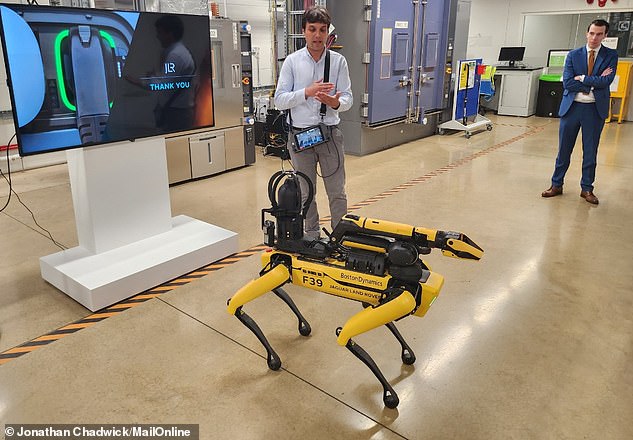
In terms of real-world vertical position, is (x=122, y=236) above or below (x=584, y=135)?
below

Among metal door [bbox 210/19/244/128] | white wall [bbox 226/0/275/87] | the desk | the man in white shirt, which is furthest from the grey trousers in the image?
the desk

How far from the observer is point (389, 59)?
7117 mm

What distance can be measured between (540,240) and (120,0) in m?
5.26

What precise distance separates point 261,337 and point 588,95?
4.13m

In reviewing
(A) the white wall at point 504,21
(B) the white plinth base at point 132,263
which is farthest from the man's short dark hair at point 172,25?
(A) the white wall at point 504,21

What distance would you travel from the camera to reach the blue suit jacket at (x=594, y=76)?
464 centimetres

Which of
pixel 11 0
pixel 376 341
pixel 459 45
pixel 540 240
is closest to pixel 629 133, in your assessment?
pixel 459 45

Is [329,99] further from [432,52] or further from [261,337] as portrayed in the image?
[432,52]

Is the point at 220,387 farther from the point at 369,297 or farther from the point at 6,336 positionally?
the point at 6,336

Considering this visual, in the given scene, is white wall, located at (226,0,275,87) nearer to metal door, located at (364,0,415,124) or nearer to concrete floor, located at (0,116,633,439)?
metal door, located at (364,0,415,124)

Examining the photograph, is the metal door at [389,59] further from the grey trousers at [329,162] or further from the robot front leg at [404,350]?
the robot front leg at [404,350]

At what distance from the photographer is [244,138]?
6.52m

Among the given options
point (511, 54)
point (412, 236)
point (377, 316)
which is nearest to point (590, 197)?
point (412, 236)
